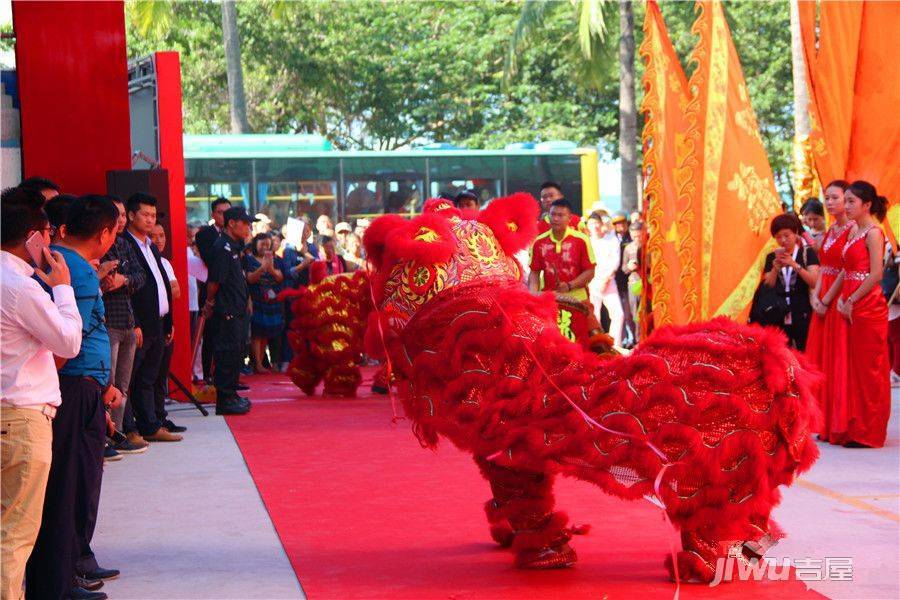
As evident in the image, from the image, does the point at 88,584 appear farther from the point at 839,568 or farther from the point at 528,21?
the point at 528,21

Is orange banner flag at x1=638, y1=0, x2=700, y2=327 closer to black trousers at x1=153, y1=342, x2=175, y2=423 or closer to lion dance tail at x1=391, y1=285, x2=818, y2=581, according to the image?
black trousers at x1=153, y1=342, x2=175, y2=423

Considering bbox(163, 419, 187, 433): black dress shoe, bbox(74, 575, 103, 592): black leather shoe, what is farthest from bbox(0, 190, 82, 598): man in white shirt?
bbox(163, 419, 187, 433): black dress shoe

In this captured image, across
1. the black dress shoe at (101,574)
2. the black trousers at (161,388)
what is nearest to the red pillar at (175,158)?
the black trousers at (161,388)

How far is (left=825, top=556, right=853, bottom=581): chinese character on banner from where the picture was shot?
4750mm

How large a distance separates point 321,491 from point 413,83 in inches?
883

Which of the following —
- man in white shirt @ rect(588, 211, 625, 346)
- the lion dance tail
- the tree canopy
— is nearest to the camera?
the lion dance tail

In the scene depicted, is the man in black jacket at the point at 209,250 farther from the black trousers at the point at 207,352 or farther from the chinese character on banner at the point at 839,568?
the chinese character on banner at the point at 839,568

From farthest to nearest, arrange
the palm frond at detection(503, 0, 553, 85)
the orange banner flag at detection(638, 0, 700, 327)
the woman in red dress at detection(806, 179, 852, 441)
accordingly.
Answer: the palm frond at detection(503, 0, 553, 85) → the orange banner flag at detection(638, 0, 700, 327) → the woman in red dress at detection(806, 179, 852, 441)

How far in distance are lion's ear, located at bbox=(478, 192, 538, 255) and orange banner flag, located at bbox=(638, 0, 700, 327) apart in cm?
450

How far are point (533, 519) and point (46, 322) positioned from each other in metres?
2.07

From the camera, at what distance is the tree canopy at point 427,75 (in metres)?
26.5

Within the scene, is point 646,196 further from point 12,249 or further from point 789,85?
point 789,85

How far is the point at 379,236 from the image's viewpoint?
505 cm

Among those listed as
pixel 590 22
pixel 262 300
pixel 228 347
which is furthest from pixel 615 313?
pixel 590 22
